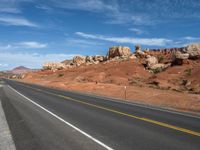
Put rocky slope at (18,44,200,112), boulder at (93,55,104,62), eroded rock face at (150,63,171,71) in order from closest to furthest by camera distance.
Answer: rocky slope at (18,44,200,112)
eroded rock face at (150,63,171,71)
boulder at (93,55,104,62)

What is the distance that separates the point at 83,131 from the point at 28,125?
103 inches

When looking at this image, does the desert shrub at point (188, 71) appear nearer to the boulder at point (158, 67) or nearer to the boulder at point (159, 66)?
the boulder at point (158, 67)

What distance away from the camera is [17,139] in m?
8.89

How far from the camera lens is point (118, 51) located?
96.2 m

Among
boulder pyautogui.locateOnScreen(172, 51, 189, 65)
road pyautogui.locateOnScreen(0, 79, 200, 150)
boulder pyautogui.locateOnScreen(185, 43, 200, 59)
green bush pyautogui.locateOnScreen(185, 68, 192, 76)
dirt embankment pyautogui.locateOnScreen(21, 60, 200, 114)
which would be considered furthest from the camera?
boulder pyautogui.locateOnScreen(185, 43, 200, 59)

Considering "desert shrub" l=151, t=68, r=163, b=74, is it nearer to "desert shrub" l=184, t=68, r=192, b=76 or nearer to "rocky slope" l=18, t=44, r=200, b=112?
"rocky slope" l=18, t=44, r=200, b=112

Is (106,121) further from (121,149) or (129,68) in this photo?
(129,68)

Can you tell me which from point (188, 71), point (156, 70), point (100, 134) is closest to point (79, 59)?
point (156, 70)

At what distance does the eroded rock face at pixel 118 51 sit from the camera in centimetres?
9529

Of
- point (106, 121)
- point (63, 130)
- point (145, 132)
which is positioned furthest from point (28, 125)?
point (145, 132)

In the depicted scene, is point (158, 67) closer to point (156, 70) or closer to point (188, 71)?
point (156, 70)

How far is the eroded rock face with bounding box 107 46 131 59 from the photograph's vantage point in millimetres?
95287

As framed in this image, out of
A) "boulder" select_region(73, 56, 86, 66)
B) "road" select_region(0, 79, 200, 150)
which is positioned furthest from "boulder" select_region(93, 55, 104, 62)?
"road" select_region(0, 79, 200, 150)

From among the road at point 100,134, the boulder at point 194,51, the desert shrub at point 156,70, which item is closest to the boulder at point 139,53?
the desert shrub at point 156,70
